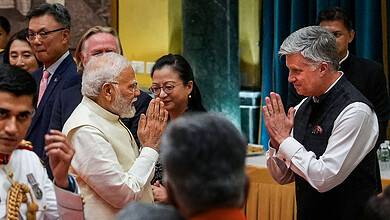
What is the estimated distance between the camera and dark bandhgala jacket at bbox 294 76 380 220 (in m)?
2.82

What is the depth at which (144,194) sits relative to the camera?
272 centimetres

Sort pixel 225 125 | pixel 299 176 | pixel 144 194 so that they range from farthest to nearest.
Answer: pixel 299 176
pixel 144 194
pixel 225 125

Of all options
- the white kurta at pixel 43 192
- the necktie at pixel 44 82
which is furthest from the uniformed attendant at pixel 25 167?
the necktie at pixel 44 82

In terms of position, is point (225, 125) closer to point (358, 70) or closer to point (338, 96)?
point (338, 96)

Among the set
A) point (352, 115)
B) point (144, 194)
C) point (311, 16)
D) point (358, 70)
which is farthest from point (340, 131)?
point (311, 16)

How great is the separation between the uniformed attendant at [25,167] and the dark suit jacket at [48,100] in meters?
1.00

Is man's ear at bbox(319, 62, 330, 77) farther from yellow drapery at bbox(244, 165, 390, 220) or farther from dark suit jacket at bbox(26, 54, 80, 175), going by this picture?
yellow drapery at bbox(244, 165, 390, 220)

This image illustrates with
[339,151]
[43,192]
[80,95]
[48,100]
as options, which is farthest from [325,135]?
[48,100]

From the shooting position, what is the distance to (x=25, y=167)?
2158 millimetres

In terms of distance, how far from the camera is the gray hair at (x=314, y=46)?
2.82 metres

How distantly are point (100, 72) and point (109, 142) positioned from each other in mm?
265

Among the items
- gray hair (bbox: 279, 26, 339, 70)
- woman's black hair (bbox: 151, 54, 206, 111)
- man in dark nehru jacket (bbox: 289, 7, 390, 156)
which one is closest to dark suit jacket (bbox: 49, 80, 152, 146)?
woman's black hair (bbox: 151, 54, 206, 111)

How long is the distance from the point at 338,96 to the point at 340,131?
0.16 metres

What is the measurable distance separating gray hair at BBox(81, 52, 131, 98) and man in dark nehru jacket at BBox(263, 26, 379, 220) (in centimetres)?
59
